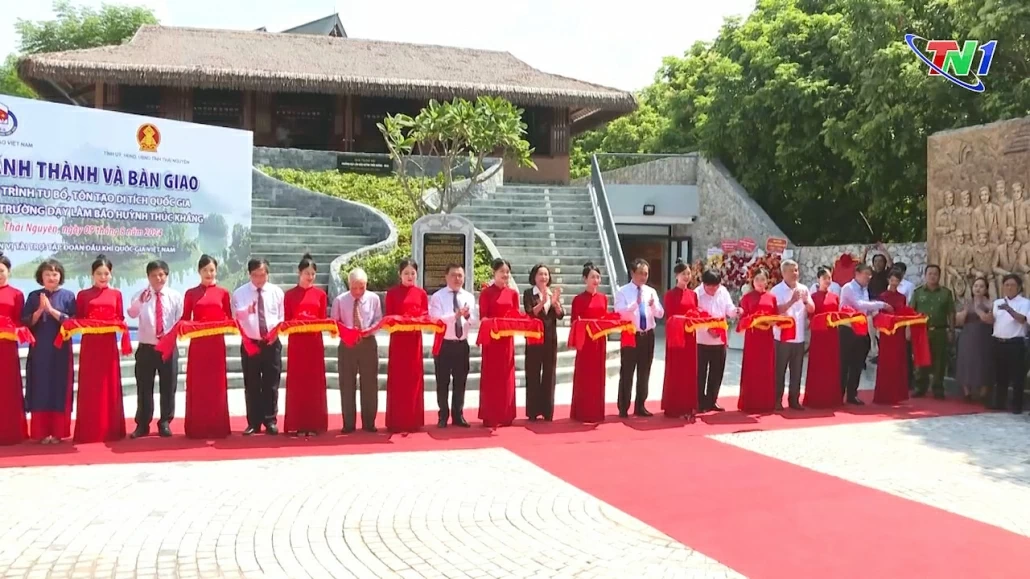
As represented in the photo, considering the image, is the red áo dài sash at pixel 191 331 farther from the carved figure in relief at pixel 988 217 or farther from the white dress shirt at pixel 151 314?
the carved figure in relief at pixel 988 217

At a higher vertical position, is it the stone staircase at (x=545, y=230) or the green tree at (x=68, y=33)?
the green tree at (x=68, y=33)

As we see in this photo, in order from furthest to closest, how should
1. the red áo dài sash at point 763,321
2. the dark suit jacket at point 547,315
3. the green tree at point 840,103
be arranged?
the green tree at point 840,103
the red áo dài sash at point 763,321
the dark suit jacket at point 547,315

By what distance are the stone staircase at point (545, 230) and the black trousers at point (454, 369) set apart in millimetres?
5942

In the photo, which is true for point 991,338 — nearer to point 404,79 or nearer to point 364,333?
point 364,333

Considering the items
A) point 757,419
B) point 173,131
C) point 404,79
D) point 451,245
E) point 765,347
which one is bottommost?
point 757,419

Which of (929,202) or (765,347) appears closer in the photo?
(765,347)

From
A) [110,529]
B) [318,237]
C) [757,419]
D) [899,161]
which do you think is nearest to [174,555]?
[110,529]

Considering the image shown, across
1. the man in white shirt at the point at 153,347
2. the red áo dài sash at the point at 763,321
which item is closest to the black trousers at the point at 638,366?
the red áo dài sash at the point at 763,321

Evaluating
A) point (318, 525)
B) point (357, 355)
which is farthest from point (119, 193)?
point (318, 525)

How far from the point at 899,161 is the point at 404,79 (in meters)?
11.2

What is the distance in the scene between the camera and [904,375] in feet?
29.7

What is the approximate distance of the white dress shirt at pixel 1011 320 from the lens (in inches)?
328

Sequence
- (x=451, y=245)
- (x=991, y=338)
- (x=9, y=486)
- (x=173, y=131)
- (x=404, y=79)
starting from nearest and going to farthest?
(x=9, y=486), (x=991, y=338), (x=173, y=131), (x=451, y=245), (x=404, y=79)

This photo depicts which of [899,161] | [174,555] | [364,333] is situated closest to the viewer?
[174,555]
